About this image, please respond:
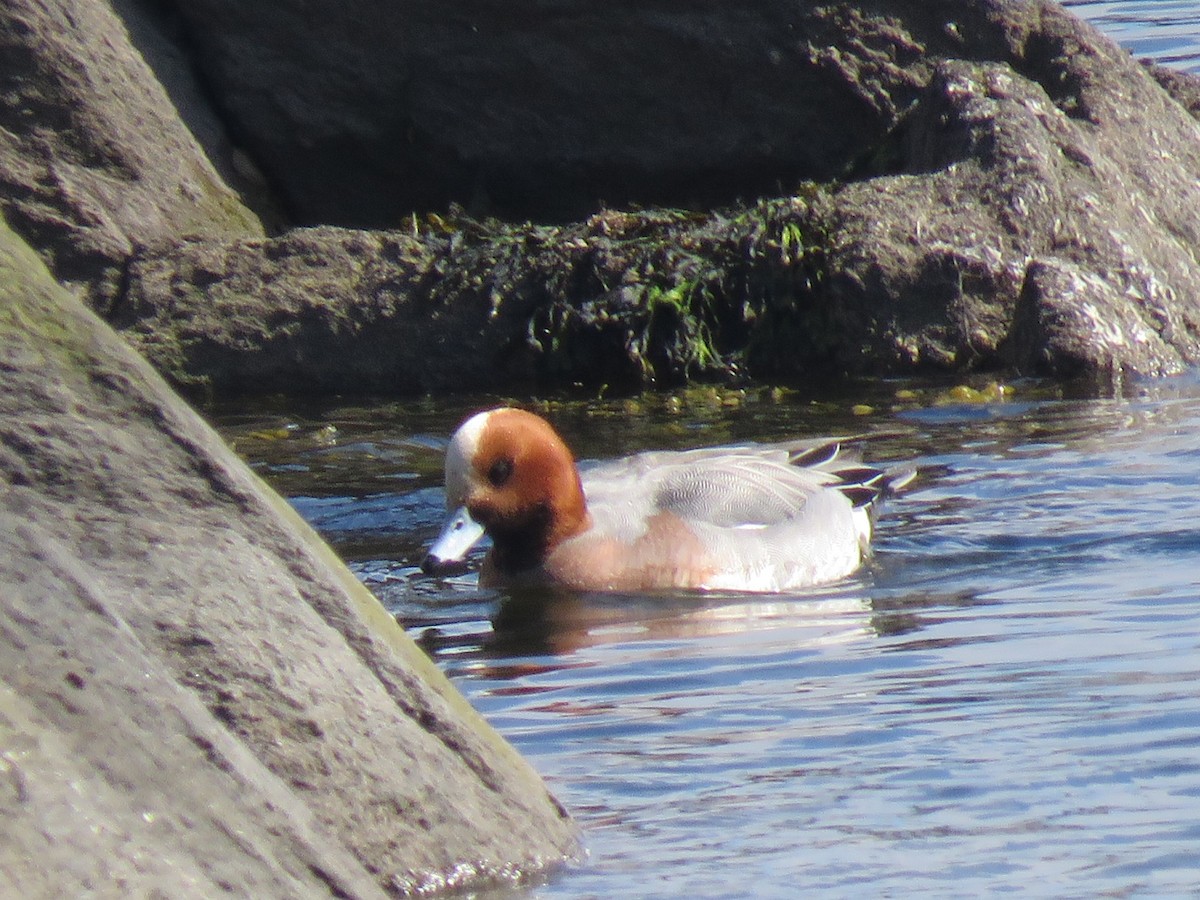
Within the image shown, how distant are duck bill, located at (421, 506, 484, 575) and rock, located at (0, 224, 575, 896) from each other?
3078 mm

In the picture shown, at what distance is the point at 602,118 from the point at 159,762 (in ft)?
30.1

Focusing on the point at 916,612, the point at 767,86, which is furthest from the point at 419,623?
the point at 767,86

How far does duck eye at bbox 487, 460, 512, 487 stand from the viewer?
23.9ft

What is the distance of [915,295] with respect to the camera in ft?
33.4

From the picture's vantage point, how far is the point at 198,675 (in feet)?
11.0

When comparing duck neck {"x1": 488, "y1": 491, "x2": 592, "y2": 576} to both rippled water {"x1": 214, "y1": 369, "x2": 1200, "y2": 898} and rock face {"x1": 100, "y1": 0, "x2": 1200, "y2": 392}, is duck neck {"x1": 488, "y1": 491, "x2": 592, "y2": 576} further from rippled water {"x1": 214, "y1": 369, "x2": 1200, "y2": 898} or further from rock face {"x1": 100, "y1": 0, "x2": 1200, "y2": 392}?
rock face {"x1": 100, "y1": 0, "x2": 1200, "y2": 392}

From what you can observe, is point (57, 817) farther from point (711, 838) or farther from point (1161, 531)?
point (1161, 531)

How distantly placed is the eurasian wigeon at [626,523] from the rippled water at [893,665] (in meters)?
0.16

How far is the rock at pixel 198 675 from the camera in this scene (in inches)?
115

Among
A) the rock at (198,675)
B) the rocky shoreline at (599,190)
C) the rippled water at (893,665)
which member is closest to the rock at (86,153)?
the rocky shoreline at (599,190)

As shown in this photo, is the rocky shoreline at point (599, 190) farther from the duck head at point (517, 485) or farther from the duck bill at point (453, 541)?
the duck bill at point (453, 541)

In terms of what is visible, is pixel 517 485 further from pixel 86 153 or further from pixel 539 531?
pixel 86 153

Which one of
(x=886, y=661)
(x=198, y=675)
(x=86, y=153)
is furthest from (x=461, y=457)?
(x=86, y=153)

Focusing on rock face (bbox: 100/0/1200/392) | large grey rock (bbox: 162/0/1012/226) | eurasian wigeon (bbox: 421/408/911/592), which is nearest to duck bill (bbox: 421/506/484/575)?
eurasian wigeon (bbox: 421/408/911/592)
